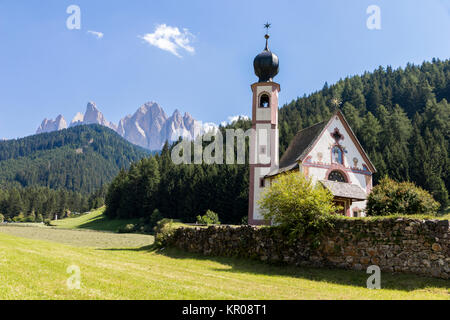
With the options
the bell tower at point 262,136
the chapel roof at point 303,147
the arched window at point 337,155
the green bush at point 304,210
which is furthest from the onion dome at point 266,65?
the green bush at point 304,210

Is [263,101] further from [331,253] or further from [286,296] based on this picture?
[286,296]

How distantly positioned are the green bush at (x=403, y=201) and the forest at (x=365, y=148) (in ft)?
150

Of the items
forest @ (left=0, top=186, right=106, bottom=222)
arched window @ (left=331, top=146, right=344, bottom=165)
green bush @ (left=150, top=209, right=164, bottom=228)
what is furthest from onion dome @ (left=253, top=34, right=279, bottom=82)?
forest @ (left=0, top=186, right=106, bottom=222)

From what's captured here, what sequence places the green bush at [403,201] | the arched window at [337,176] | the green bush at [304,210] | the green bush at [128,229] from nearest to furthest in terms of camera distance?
the green bush at [304,210], the green bush at [403,201], the arched window at [337,176], the green bush at [128,229]

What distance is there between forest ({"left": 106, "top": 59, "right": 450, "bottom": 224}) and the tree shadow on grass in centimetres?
5360

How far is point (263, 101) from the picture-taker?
131ft

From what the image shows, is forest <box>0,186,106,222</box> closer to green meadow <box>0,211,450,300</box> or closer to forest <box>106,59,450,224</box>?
forest <box>106,59,450,224</box>

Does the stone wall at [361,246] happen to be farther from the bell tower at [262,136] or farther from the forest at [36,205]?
the forest at [36,205]

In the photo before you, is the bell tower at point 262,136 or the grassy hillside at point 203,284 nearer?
the grassy hillside at point 203,284

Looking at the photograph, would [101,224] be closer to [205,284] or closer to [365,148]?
[365,148]

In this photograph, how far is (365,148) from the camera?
84.4 metres

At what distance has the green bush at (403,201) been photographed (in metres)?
21.2

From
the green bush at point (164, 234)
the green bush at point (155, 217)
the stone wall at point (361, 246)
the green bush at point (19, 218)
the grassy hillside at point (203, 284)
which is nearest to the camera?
the grassy hillside at point (203, 284)
